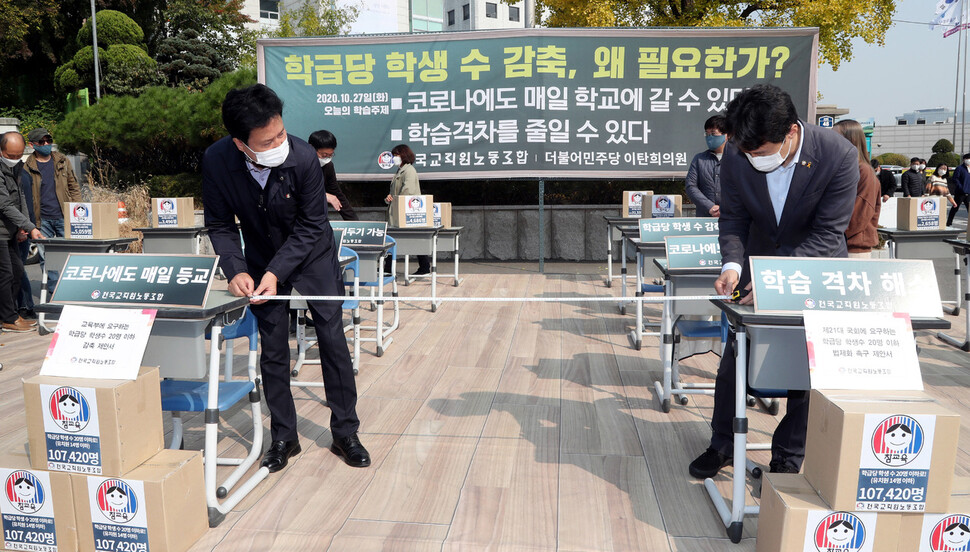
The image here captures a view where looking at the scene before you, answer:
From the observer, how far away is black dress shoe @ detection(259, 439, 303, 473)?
309 centimetres

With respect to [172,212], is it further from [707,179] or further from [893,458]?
[893,458]

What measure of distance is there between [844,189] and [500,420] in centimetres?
207

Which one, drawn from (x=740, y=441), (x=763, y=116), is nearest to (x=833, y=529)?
(x=740, y=441)

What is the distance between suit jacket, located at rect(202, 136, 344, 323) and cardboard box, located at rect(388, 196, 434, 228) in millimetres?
3558

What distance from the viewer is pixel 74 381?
2.37 metres

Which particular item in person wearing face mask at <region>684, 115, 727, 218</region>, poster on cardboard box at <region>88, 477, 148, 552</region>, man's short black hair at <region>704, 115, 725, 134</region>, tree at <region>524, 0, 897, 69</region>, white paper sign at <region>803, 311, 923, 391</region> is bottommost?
poster on cardboard box at <region>88, 477, 148, 552</region>

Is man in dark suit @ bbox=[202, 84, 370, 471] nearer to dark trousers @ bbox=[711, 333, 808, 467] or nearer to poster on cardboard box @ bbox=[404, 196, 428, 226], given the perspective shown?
dark trousers @ bbox=[711, 333, 808, 467]

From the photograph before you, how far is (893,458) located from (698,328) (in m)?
1.76

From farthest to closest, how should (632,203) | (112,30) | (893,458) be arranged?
1. (112,30)
2. (632,203)
3. (893,458)

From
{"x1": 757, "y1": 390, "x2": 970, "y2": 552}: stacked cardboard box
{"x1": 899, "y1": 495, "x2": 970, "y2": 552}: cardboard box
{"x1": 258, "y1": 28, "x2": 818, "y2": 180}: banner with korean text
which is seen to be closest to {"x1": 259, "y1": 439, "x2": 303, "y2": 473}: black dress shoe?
{"x1": 757, "y1": 390, "x2": 970, "y2": 552}: stacked cardboard box

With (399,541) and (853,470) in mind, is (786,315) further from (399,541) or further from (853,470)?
(399,541)

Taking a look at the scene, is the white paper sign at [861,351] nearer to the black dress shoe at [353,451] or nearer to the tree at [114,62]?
the black dress shoe at [353,451]

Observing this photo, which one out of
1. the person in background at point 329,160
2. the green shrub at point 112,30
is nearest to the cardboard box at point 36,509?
the person in background at point 329,160

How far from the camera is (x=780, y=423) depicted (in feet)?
9.45
